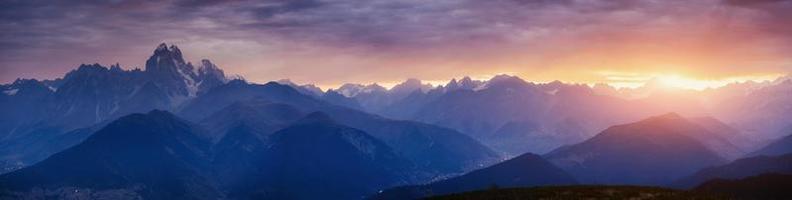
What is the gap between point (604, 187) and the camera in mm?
174625

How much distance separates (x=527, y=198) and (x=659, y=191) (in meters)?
31.3

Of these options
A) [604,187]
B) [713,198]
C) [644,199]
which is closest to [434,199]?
[604,187]

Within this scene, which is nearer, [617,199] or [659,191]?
[617,199]

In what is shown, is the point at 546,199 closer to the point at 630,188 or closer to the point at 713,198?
the point at 630,188

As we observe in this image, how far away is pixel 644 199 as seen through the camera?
154 meters

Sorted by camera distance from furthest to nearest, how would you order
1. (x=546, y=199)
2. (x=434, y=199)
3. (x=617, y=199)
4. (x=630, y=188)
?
(x=434, y=199), (x=630, y=188), (x=546, y=199), (x=617, y=199)

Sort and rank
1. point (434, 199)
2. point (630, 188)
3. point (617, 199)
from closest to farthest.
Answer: point (617, 199) < point (630, 188) < point (434, 199)

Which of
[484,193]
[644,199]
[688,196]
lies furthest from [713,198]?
[484,193]

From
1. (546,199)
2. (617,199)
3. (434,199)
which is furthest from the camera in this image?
(434,199)

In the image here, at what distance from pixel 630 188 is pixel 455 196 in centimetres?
4548

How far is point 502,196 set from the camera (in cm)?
18038

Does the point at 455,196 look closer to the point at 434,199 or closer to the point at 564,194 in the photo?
the point at 434,199

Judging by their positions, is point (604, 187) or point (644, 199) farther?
point (604, 187)

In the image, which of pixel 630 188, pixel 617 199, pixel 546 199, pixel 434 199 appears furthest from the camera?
pixel 434 199
